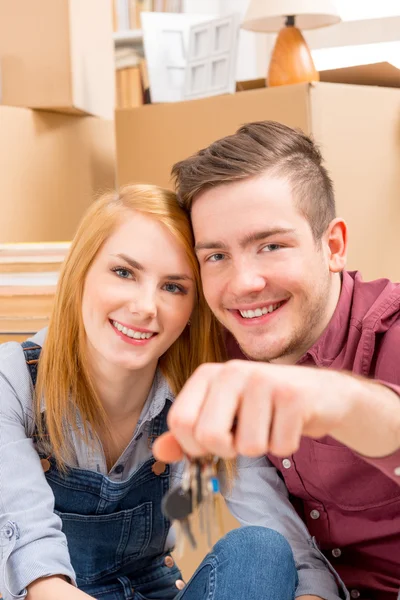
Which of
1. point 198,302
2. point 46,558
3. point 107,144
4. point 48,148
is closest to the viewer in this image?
point 46,558

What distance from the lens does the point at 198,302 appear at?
3.97 feet

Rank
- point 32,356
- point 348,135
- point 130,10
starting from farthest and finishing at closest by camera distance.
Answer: point 130,10, point 348,135, point 32,356

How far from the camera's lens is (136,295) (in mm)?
1123

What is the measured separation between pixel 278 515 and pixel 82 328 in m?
0.38

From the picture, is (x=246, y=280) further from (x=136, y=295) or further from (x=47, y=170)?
(x=47, y=170)

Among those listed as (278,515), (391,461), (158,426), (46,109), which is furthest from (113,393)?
(46,109)

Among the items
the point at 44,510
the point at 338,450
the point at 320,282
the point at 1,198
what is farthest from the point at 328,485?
the point at 1,198

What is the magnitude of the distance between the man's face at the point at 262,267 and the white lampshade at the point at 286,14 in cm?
78

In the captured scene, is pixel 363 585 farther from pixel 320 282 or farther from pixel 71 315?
pixel 71 315

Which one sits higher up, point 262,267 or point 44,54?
point 44,54

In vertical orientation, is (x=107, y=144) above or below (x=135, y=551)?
above

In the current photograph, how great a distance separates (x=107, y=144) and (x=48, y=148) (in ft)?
0.73

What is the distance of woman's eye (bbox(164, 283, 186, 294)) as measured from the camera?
116 centimetres

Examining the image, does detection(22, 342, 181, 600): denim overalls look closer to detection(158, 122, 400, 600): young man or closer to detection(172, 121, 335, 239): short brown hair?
detection(158, 122, 400, 600): young man
